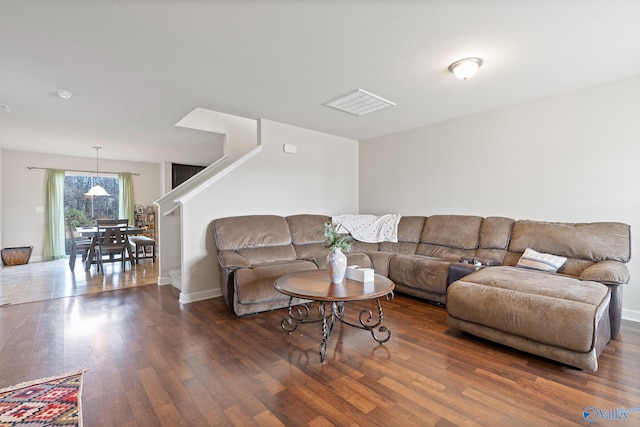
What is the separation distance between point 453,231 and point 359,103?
2.05 meters

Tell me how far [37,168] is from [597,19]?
918 centimetres

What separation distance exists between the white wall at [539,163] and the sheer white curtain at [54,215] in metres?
7.36

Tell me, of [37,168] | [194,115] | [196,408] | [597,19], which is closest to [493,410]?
[196,408]

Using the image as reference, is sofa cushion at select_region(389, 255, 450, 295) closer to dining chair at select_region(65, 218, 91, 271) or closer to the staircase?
the staircase

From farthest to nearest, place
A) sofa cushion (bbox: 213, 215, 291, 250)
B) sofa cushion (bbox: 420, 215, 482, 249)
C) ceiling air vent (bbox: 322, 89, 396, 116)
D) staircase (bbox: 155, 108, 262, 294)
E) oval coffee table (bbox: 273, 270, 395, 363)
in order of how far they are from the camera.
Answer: staircase (bbox: 155, 108, 262, 294) → sofa cushion (bbox: 420, 215, 482, 249) → sofa cushion (bbox: 213, 215, 291, 250) → ceiling air vent (bbox: 322, 89, 396, 116) → oval coffee table (bbox: 273, 270, 395, 363)

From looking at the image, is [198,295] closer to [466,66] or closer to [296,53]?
[296,53]

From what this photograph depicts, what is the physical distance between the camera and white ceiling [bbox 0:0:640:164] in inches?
72.9

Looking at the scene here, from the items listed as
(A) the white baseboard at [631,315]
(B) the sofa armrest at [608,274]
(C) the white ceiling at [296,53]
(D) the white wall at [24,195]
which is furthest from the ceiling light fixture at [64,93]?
(A) the white baseboard at [631,315]

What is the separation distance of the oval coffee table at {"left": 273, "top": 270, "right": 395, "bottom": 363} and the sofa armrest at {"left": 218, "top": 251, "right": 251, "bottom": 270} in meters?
0.59

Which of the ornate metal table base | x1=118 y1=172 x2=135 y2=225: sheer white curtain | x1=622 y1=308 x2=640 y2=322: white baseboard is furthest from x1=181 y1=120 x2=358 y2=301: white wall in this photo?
x1=118 y1=172 x2=135 y2=225: sheer white curtain

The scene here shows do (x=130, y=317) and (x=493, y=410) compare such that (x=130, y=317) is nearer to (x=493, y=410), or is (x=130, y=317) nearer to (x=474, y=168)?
(x=493, y=410)

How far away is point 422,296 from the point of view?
3486 millimetres

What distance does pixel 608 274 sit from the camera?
232cm

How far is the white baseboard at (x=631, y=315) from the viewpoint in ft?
9.36
